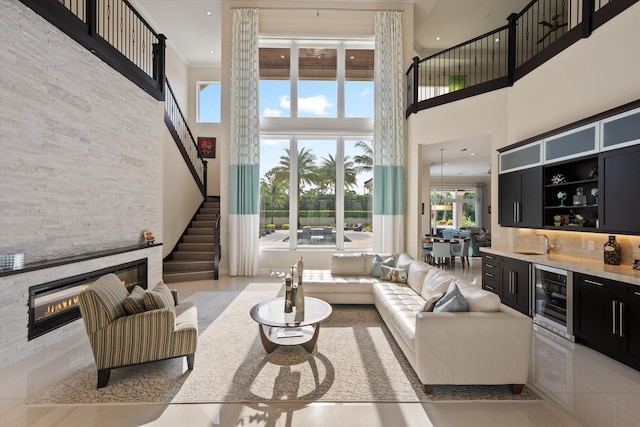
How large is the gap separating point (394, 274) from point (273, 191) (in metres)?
4.03

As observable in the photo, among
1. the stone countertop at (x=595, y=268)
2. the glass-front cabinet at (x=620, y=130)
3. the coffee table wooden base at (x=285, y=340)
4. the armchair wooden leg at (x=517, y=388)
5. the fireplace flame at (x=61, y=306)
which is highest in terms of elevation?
the glass-front cabinet at (x=620, y=130)

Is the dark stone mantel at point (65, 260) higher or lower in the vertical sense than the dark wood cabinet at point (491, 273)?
higher

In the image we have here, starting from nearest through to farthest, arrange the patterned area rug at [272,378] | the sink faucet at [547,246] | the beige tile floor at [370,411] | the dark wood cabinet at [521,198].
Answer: the beige tile floor at [370,411]
the patterned area rug at [272,378]
the dark wood cabinet at [521,198]
the sink faucet at [547,246]

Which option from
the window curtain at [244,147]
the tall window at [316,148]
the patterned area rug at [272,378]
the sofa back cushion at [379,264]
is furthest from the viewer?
the tall window at [316,148]

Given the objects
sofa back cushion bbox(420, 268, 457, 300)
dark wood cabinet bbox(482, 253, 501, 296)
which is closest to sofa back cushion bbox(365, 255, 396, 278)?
sofa back cushion bbox(420, 268, 457, 300)

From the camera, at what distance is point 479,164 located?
388 inches

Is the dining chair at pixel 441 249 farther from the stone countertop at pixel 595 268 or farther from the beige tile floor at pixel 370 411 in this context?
the beige tile floor at pixel 370 411

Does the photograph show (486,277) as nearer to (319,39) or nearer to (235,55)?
(319,39)

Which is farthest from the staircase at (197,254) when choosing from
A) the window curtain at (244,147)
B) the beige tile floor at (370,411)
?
the beige tile floor at (370,411)

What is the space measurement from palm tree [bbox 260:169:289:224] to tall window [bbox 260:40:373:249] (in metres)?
0.03

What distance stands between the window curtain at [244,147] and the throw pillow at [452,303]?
506 cm

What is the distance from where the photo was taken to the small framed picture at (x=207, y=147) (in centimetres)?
997

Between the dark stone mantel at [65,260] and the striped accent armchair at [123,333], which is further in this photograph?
the dark stone mantel at [65,260]

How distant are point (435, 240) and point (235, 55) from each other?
23.0 ft
